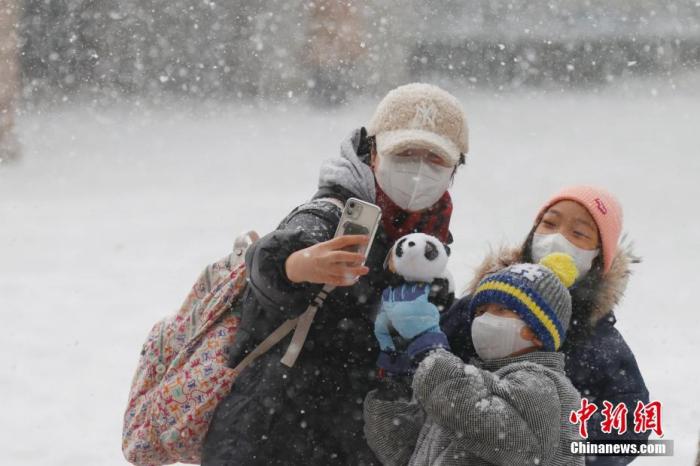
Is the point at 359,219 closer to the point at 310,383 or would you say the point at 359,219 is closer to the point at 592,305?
the point at 310,383

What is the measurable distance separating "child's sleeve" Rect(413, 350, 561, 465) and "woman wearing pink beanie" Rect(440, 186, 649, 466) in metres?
0.37

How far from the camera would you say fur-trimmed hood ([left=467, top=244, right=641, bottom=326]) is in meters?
2.19

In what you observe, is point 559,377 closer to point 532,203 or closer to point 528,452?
point 528,452

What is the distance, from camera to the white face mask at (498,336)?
5.84ft

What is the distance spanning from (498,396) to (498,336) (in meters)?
0.16

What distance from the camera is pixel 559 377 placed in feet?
5.74

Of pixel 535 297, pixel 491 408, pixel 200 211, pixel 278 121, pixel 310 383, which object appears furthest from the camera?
pixel 278 121

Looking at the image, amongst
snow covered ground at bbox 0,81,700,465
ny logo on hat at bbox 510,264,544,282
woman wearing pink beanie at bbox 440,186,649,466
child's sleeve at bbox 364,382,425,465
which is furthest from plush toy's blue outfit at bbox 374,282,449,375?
Result: snow covered ground at bbox 0,81,700,465

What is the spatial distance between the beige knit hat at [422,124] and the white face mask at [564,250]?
0.34 metres

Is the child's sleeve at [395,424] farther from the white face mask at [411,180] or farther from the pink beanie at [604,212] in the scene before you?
the pink beanie at [604,212]

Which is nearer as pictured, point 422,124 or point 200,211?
point 422,124

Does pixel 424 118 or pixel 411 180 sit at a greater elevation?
pixel 424 118

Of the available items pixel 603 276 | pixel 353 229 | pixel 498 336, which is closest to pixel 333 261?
pixel 353 229

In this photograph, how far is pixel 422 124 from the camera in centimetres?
198
